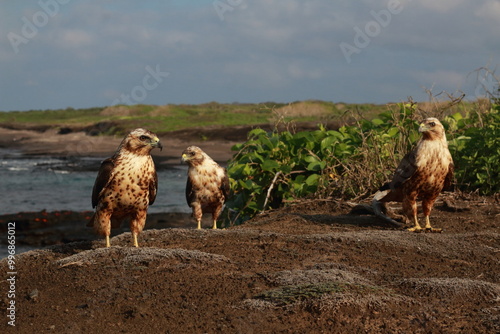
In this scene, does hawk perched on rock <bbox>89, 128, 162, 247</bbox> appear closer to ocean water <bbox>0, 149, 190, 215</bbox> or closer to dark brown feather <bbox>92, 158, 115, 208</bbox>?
dark brown feather <bbox>92, 158, 115, 208</bbox>

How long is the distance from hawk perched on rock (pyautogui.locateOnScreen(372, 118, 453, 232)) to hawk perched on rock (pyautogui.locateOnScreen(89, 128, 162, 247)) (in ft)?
9.98

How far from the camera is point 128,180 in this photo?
6102mm

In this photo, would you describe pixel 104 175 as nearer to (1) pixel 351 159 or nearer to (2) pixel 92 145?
(1) pixel 351 159

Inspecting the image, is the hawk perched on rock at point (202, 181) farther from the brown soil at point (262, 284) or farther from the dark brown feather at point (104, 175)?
the dark brown feather at point (104, 175)

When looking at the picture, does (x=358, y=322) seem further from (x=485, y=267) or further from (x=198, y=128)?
(x=198, y=128)

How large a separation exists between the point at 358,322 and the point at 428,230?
341cm

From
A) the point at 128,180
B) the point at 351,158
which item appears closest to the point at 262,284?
the point at 128,180

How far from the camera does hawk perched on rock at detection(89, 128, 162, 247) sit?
6098 millimetres

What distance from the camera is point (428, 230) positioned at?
7.68 metres

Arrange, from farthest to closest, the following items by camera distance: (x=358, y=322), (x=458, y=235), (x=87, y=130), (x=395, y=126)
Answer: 1. (x=87, y=130)
2. (x=395, y=126)
3. (x=458, y=235)
4. (x=358, y=322)

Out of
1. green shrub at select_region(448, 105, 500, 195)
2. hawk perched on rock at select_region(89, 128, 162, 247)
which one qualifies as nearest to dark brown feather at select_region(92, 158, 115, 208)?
hawk perched on rock at select_region(89, 128, 162, 247)

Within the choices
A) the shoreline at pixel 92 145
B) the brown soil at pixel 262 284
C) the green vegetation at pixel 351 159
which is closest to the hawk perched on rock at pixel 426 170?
the brown soil at pixel 262 284

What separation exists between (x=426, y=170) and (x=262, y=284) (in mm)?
3091

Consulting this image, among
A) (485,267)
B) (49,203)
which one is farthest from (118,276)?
(49,203)
